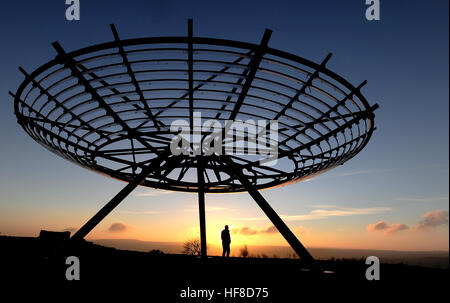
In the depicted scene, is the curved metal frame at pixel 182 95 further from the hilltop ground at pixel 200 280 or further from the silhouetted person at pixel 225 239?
the silhouetted person at pixel 225 239

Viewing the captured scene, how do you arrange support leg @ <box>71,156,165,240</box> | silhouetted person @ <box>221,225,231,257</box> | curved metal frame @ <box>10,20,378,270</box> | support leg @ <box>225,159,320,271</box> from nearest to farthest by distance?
curved metal frame @ <box>10,20,378,270</box>, support leg @ <box>225,159,320,271</box>, support leg @ <box>71,156,165,240</box>, silhouetted person @ <box>221,225,231,257</box>

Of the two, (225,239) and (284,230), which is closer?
(284,230)

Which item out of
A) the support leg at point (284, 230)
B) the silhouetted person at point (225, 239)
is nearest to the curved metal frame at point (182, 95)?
the support leg at point (284, 230)

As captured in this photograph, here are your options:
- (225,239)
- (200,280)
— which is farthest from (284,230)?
(225,239)

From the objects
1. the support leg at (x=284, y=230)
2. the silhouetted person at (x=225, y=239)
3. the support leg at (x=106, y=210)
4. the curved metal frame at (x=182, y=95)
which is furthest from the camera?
the silhouetted person at (x=225, y=239)

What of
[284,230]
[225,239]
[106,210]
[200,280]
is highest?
[106,210]

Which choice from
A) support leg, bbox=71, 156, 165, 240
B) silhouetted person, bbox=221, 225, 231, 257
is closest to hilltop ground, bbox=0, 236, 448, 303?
support leg, bbox=71, 156, 165, 240

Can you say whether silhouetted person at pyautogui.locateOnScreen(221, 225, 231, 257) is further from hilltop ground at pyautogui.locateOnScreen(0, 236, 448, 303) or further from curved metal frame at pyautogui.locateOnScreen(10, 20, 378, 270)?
hilltop ground at pyautogui.locateOnScreen(0, 236, 448, 303)

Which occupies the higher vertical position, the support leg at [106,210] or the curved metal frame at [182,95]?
the curved metal frame at [182,95]

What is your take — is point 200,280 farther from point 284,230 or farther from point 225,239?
point 225,239
